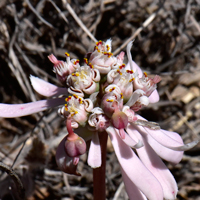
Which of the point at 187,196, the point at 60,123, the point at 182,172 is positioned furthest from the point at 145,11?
the point at 187,196

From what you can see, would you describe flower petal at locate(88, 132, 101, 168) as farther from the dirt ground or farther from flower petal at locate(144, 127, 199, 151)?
the dirt ground

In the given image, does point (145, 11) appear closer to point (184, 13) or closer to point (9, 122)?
point (184, 13)

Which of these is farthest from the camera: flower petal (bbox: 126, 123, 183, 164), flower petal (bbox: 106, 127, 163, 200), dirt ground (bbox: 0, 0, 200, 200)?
dirt ground (bbox: 0, 0, 200, 200)

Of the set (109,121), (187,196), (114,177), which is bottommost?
(187,196)

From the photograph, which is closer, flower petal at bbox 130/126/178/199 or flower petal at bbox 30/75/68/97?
flower petal at bbox 130/126/178/199

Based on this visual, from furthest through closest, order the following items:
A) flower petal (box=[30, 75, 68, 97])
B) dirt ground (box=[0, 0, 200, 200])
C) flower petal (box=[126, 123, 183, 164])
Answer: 1. dirt ground (box=[0, 0, 200, 200])
2. flower petal (box=[30, 75, 68, 97])
3. flower petal (box=[126, 123, 183, 164])

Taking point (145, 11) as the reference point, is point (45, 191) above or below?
below

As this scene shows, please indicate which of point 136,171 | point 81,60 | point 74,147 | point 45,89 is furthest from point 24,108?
point 81,60

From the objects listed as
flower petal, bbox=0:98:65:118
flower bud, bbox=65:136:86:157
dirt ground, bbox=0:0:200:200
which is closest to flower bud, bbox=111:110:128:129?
flower bud, bbox=65:136:86:157
